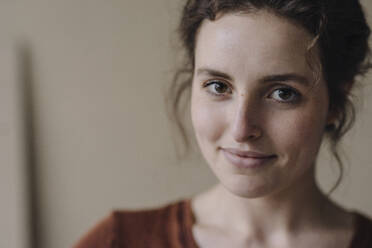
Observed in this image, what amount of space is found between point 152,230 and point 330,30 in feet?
1.75

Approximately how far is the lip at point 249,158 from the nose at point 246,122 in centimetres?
3

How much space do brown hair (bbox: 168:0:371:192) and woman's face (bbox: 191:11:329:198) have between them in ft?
0.05

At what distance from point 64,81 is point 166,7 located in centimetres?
39

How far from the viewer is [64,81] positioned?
136 centimetres

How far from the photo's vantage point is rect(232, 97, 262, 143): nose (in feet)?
2.35

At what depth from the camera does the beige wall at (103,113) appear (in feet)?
4.31

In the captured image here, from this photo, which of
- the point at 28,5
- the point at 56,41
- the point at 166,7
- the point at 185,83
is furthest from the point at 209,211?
the point at 28,5

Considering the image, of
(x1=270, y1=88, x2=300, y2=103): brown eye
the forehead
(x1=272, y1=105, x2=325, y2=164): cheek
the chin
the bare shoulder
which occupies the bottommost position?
the bare shoulder

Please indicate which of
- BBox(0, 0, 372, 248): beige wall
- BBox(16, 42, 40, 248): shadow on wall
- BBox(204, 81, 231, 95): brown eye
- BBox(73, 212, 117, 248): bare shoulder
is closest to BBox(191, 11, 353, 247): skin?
BBox(204, 81, 231, 95): brown eye

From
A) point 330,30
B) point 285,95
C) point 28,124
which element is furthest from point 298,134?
point 28,124

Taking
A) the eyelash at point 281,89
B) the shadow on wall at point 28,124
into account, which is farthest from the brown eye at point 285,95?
the shadow on wall at point 28,124

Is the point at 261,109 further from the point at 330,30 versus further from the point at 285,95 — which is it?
the point at 330,30

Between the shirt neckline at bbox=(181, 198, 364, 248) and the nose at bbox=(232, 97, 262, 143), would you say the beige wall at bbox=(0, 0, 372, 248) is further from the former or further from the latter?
the nose at bbox=(232, 97, 262, 143)

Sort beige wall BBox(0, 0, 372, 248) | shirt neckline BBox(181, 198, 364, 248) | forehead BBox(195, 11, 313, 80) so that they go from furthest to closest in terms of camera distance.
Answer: beige wall BBox(0, 0, 372, 248) → shirt neckline BBox(181, 198, 364, 248) → forehead BBox(195, 11, 313, 80)
